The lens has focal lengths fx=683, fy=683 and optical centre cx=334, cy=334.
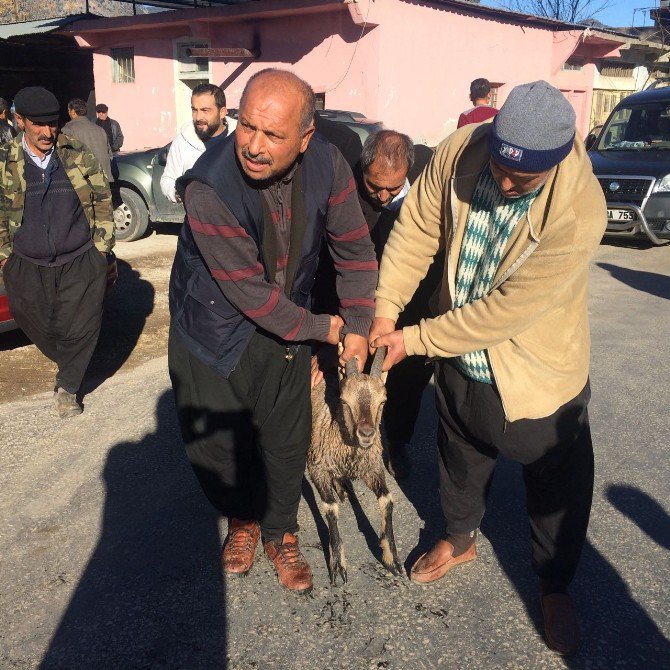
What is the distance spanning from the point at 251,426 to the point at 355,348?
0.63 metres

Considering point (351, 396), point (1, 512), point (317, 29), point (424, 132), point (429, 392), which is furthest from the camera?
point (424, 132)

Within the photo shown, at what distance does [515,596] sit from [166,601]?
1636 millimetres

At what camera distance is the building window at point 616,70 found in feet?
75.7

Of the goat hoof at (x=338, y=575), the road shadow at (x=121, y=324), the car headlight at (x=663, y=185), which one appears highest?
the car headlight at (x=663, y=185)

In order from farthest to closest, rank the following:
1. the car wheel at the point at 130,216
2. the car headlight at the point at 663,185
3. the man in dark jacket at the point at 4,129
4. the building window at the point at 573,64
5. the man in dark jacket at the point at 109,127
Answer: the building window at the point at 573,64, the man in dark jacket at the point at 109,127, the car wheel at the point at 130,216, the car headlight at the point at 663,185, the man in dark jacket at the point at 4,129

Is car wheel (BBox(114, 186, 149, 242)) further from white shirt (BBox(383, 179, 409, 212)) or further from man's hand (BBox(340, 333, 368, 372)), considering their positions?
man's hand (BBox(340, 333, 368, 372))

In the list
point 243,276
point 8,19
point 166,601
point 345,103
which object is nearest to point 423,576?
point 166,601

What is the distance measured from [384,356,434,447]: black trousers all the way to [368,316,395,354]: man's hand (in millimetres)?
925

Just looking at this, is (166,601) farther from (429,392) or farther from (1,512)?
(429,392)

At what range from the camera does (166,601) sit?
3.18 m

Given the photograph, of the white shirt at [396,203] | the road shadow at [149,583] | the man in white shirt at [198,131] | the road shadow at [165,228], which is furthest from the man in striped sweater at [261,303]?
the road shadow at [165,228]

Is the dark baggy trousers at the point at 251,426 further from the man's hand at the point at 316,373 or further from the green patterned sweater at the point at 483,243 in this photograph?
the green patterned sweater at the point at 483,243

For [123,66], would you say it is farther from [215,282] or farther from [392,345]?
[392,345]

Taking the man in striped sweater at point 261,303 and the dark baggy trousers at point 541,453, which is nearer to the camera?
the man in striped sweater at point 261,303
